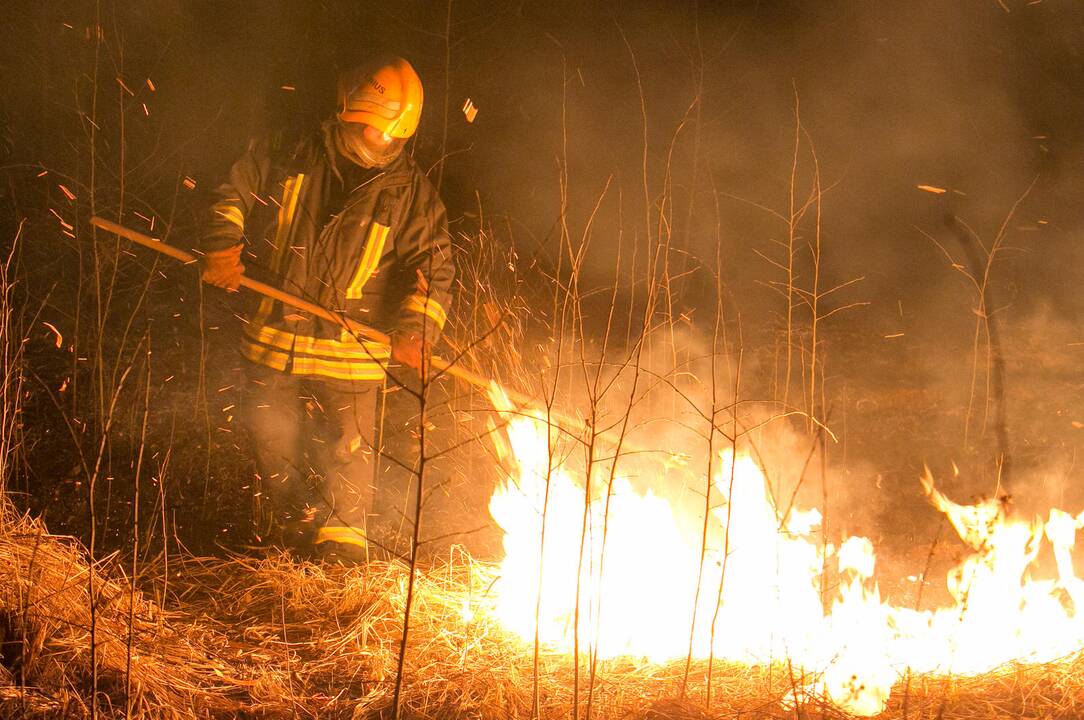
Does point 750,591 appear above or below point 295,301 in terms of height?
below

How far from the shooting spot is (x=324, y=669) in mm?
3703

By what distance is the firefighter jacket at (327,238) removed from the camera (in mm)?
4891

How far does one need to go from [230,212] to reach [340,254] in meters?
0.71

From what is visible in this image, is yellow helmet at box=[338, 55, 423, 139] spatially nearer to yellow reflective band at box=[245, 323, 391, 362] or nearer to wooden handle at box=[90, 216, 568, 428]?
wooden handle at box=[90, 216, 568, 428]

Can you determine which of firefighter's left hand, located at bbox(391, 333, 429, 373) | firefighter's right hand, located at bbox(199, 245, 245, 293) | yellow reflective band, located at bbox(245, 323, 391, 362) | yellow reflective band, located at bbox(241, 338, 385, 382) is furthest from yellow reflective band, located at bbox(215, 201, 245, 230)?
firefighter's left hand, located at bbox(391, 333, 429, 373)

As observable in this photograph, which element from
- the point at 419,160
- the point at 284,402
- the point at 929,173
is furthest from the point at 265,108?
the point at 929,173

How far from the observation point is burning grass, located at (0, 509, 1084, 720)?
9.99 feet

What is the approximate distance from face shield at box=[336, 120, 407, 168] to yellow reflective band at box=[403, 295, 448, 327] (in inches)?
35.1

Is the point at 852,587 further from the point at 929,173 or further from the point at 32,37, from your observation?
the point at 32,37

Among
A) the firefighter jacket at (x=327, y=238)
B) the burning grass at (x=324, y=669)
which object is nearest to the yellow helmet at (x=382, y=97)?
the firefighter jacket at (x=327, y=238)

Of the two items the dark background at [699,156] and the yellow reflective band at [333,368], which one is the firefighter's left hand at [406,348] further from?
the dark background at [699,156]

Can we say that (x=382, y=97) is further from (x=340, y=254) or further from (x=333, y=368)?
(x=333, y=368)

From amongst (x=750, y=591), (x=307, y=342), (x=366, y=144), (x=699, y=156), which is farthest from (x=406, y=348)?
(x=699, y=156)

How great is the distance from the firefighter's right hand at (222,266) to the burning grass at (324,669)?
1.62 m
